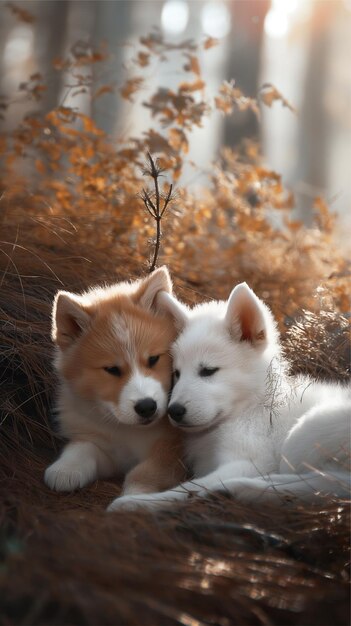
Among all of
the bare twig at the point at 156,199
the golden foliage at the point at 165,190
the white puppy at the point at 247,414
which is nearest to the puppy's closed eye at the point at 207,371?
the white puppy at the point at 247,414

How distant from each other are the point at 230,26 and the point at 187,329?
12.5 metres

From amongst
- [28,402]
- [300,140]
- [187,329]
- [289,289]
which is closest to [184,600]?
[187,329]

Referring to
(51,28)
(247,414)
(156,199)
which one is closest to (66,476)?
(247,414)

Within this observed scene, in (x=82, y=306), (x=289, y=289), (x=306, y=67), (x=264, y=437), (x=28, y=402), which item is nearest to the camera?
(x=264, y=437)

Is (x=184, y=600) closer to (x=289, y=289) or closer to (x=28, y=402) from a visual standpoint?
(x=28, y=402)

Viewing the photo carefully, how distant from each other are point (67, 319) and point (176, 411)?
737mm

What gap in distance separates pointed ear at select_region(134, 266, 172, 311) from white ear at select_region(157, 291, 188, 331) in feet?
0.12

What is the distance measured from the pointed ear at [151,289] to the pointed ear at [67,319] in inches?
11.3

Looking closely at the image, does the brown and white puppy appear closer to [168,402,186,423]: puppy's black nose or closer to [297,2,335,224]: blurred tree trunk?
[168,402,186,423]: puppy's black nose

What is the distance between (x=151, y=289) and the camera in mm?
3660

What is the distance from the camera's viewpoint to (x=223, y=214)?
22.0ft

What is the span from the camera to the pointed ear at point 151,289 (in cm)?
366

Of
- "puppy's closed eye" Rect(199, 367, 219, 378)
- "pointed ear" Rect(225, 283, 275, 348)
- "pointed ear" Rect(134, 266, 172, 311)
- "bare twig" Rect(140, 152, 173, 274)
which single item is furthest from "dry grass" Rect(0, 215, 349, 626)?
"bare twig" Rect(140, 152, 173, 274)

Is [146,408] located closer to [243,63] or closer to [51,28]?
[243,63]
